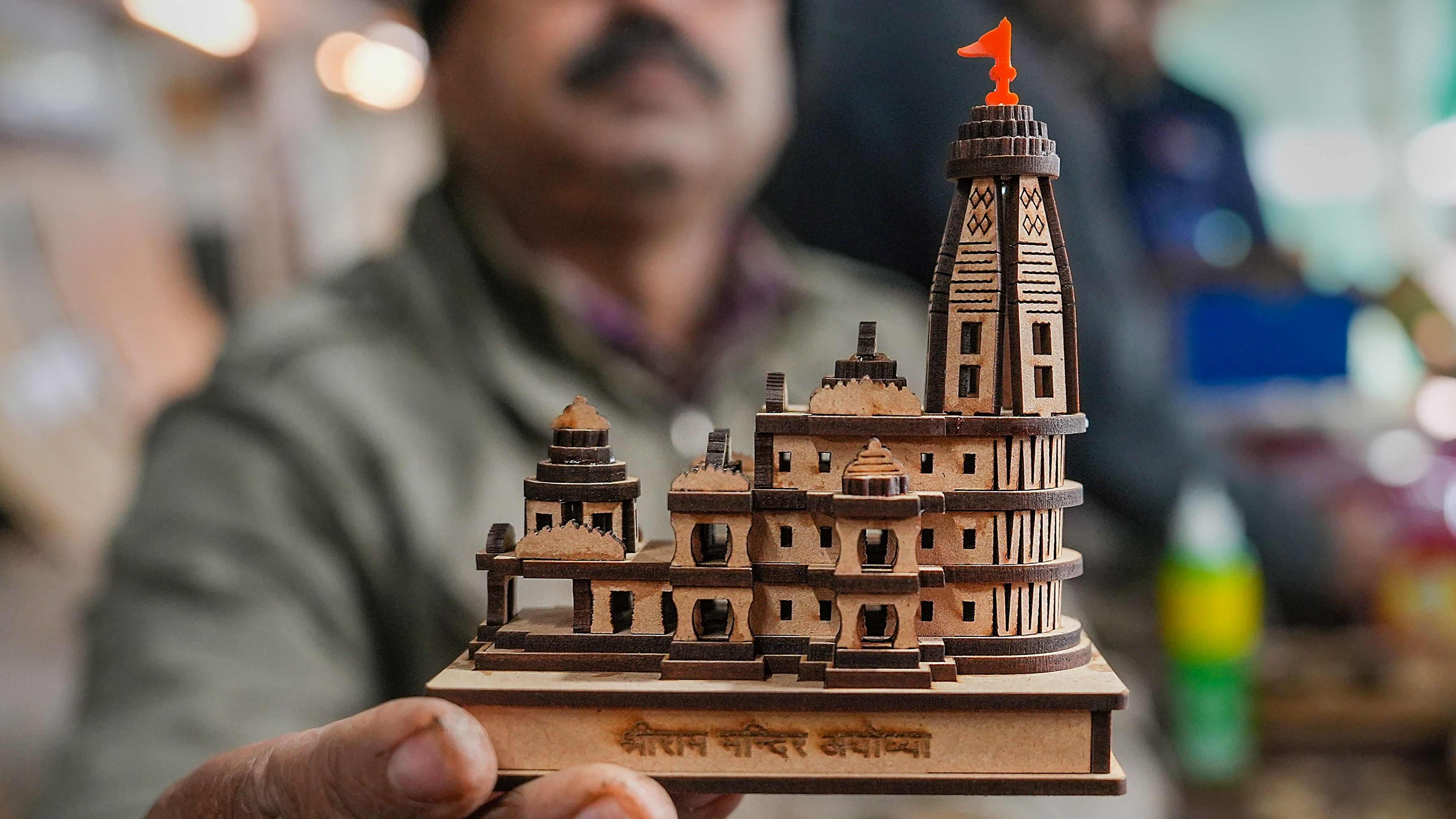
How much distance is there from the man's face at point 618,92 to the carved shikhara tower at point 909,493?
152 cm

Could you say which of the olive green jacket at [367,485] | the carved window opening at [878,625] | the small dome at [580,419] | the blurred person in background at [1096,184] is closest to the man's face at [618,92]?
the blurred person in background at [1096,184]

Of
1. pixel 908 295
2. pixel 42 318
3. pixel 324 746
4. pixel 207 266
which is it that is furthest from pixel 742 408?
pixel 42 318

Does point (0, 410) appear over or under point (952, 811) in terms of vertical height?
over

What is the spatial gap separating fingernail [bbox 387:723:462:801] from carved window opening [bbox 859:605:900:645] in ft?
2.79

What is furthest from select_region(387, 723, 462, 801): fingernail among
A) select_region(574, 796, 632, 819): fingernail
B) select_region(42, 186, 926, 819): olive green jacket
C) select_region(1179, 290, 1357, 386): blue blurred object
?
select_region(1179, 290, 1357, 386): blue blurred object

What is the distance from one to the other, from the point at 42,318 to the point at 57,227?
0.38 m

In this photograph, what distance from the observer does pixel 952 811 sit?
374cm

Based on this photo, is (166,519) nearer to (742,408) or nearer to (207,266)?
(207,266)

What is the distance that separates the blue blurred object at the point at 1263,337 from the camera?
468cm

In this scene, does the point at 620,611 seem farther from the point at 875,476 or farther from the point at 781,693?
the point at 875,476

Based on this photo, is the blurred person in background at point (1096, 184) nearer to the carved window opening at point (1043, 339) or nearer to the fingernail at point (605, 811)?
the carved window opening at point (1043, 339)

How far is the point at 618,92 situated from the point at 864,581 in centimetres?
210

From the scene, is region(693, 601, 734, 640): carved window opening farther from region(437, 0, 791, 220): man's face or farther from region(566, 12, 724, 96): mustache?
region(566, 12, 724, 96): mustache

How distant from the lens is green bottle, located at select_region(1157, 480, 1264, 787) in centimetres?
434
